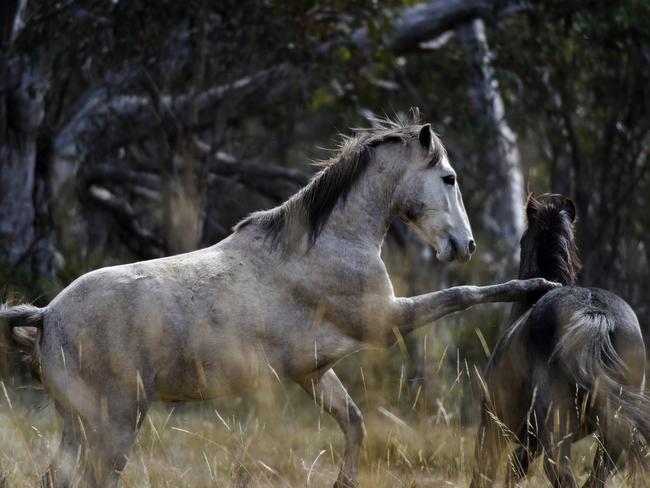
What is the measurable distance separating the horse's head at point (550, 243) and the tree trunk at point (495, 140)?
6496 mm

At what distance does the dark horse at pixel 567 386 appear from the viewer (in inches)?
190

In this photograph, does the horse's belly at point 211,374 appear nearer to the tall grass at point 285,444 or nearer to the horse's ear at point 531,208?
the tall grass at point 285,444

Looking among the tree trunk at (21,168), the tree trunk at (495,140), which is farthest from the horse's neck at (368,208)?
the tree trunk at (495,140)

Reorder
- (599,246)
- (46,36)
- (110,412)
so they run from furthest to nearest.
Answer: (599,246) → (46,36) → (110,412)

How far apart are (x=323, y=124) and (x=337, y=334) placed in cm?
1757

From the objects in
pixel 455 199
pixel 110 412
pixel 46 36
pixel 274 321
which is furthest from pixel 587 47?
pixel 110 412

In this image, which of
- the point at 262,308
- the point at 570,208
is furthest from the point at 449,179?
the point at 262,308

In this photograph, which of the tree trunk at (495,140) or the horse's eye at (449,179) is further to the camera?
the tree trunk at (495,140)

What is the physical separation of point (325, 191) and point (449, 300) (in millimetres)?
936

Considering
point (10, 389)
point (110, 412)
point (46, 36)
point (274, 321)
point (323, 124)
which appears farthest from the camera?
point (323, 124)

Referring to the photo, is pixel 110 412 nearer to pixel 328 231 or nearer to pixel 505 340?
pixel 328 231

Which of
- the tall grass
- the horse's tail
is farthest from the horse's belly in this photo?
the horse's tail

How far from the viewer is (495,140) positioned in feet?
46.4

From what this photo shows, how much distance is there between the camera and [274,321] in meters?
5.45
